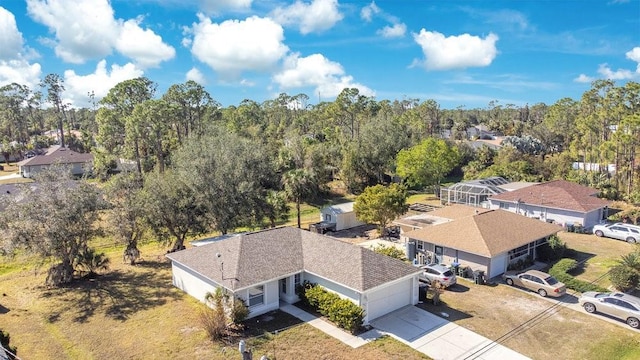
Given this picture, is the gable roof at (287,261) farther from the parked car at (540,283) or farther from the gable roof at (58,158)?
the gable roof at (58,158)

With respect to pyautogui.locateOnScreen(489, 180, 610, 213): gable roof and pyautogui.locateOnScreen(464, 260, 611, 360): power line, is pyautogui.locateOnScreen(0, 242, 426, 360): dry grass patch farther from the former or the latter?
pyautogui.locateOnScreen(489, 180, 610, 213): gable roof

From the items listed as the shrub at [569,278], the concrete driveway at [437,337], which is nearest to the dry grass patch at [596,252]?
the shrub at [569,278]

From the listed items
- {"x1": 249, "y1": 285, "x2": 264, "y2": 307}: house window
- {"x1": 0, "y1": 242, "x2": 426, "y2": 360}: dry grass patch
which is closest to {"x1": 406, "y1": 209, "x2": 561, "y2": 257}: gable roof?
{"x1": 0, "y1": 242, "x2": 426, "y2": 360}: dry grass patch

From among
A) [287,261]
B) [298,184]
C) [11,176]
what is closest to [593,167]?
[298,184]

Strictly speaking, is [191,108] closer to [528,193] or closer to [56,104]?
[56,104]

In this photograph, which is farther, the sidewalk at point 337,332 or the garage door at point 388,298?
the garage door at point 388,298

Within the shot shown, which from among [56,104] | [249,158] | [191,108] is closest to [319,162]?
[249,158]
